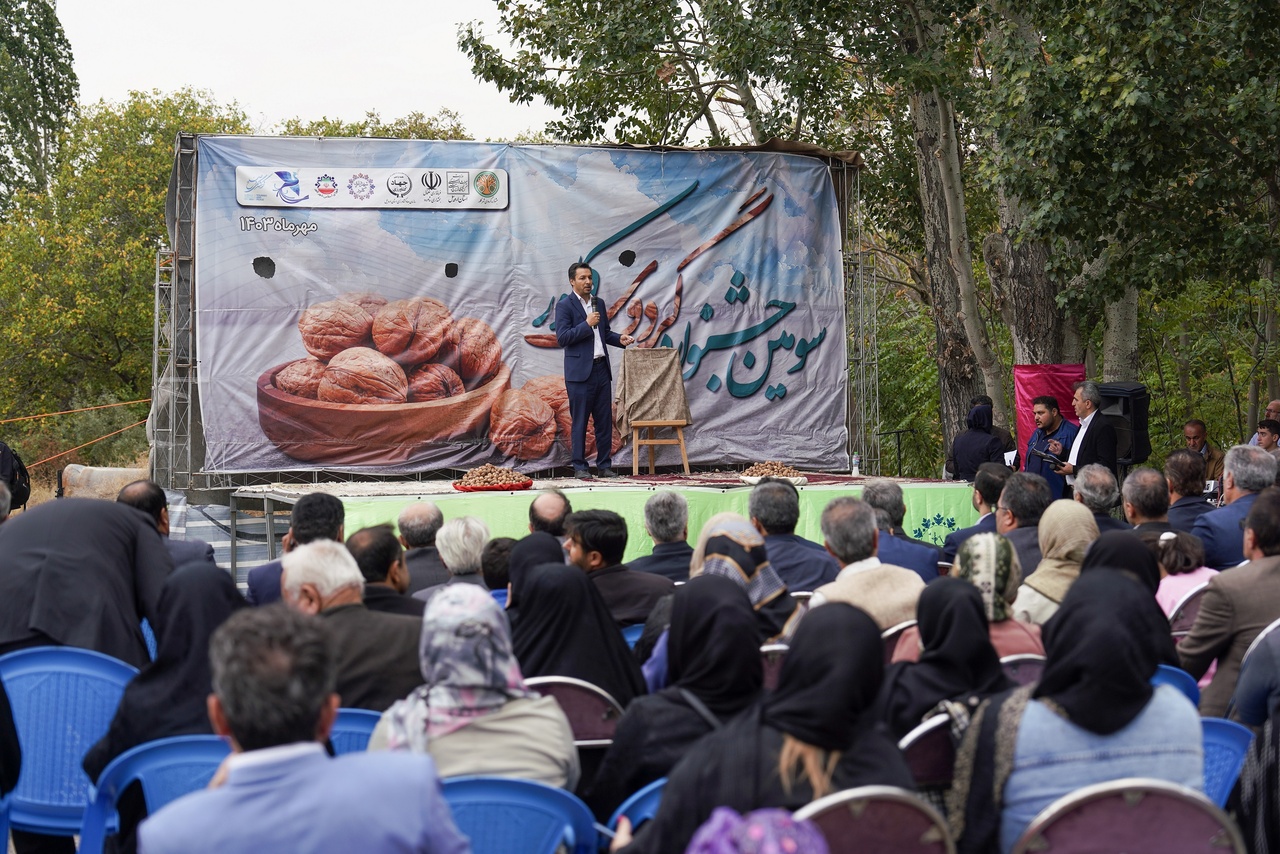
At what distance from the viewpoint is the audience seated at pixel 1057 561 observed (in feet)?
11.2

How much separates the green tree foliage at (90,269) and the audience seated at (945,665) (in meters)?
19.5

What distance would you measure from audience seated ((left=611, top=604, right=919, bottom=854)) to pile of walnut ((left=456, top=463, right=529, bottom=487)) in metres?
5.73

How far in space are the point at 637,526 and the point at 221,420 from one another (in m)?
3.93

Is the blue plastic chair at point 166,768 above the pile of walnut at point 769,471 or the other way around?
the other way around

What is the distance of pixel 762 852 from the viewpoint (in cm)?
138

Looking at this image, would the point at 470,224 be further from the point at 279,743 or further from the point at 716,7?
the point at 279,743

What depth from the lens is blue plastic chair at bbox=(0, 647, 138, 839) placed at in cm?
271

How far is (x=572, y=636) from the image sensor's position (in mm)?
2789

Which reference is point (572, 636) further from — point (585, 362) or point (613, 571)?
point (585, 362)

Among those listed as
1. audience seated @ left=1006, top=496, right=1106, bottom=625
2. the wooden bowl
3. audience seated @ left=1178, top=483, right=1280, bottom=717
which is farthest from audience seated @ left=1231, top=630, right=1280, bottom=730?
the wooden bowl

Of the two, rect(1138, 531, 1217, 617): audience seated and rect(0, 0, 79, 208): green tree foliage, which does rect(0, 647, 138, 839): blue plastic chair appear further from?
rect(0, 0, 79, 208): green tree foliage

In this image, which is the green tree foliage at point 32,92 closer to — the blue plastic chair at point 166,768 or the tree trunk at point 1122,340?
the tree trunk at point 1122,340

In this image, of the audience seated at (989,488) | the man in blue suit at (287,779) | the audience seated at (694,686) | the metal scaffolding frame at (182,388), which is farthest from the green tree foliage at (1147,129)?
the man in blue suit at (287,779)

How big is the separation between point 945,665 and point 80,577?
2229 mm
